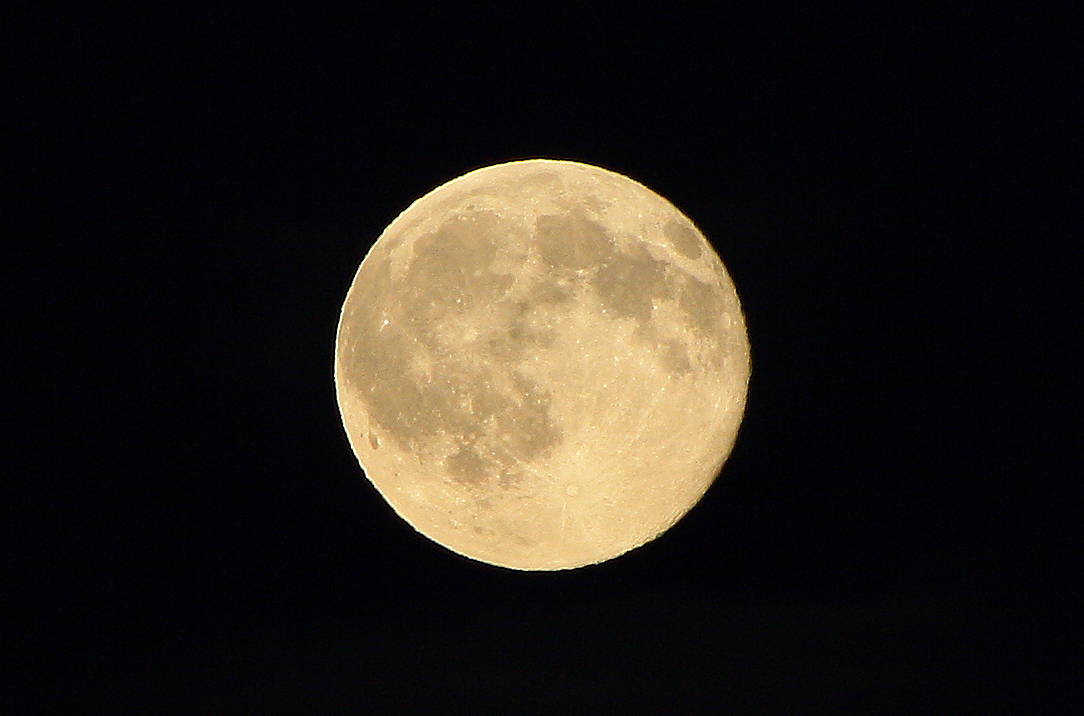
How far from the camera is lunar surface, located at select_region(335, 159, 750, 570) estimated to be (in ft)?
15.6

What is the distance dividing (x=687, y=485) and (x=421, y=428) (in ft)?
3.47

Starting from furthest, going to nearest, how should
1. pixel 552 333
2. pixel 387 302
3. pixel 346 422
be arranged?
pixel 346 422 → pixel 387 302 → pixel 552 333

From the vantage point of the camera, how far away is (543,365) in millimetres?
4734

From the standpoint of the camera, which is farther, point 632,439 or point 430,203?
point 430,203

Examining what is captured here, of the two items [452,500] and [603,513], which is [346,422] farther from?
[603,513]

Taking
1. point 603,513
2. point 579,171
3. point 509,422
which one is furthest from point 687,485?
point 579,171

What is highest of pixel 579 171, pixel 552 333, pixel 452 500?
pixel 579 171

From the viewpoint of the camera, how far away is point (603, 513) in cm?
498

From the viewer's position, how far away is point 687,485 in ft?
17.1

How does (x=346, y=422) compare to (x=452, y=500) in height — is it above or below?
above

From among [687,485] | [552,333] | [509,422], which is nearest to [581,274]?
[552,333]

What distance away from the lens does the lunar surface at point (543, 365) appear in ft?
15.6

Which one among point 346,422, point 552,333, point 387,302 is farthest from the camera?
point 346,422

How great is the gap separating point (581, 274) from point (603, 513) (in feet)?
2.87
